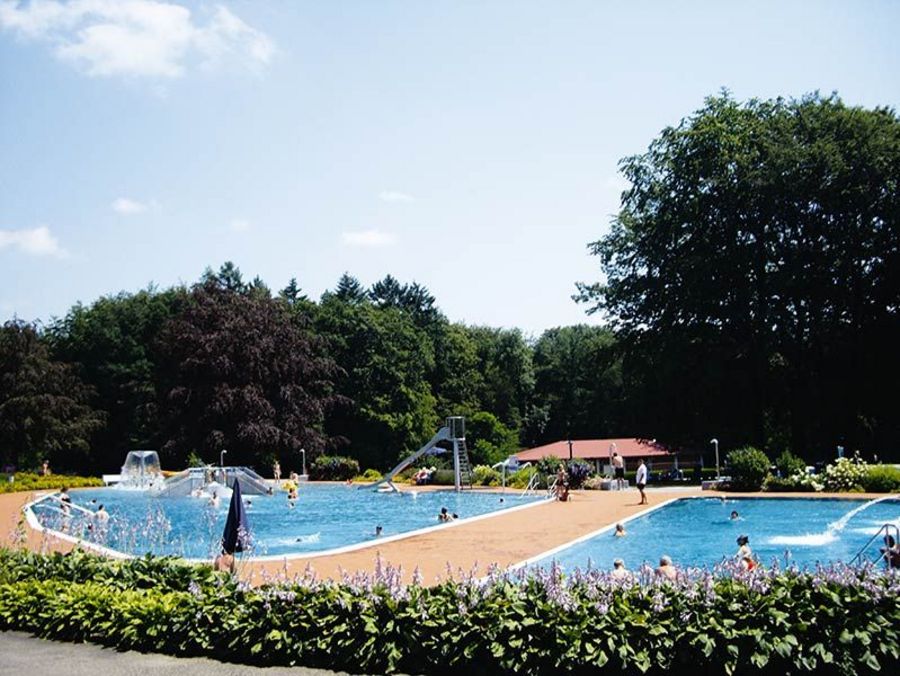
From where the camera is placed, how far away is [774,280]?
37.5 metres

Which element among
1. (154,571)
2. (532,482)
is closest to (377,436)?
(532,482)

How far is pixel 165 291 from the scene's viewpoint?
2398 inches

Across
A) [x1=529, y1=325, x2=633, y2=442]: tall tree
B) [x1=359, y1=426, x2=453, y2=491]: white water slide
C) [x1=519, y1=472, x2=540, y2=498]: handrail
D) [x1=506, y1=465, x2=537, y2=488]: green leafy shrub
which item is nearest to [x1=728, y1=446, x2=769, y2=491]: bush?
[x1=519, y1=472, x2=540, y2=498]: handrail

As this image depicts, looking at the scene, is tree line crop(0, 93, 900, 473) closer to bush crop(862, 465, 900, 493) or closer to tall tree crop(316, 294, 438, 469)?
tall tree crop(316, 294, 438, 469)

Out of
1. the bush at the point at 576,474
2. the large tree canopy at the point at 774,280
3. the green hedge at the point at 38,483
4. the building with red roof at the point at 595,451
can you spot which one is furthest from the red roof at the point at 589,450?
the green hedge at the point at 38,483

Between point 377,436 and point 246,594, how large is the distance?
47.0 meters

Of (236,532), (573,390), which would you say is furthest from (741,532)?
(573,390)

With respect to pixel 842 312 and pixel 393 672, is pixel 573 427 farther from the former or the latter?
pixel 393 672

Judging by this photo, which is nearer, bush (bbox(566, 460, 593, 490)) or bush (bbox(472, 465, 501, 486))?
bush (bbox(566, 460, 593, 490))

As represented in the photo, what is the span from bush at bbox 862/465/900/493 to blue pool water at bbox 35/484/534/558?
37.6ft

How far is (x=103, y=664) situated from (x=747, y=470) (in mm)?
25559

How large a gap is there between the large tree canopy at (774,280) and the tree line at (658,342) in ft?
0.30

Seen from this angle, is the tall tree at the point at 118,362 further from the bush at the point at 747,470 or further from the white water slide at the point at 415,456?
the bush at the point at 747,470

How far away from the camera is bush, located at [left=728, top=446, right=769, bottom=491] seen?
30.0 m
